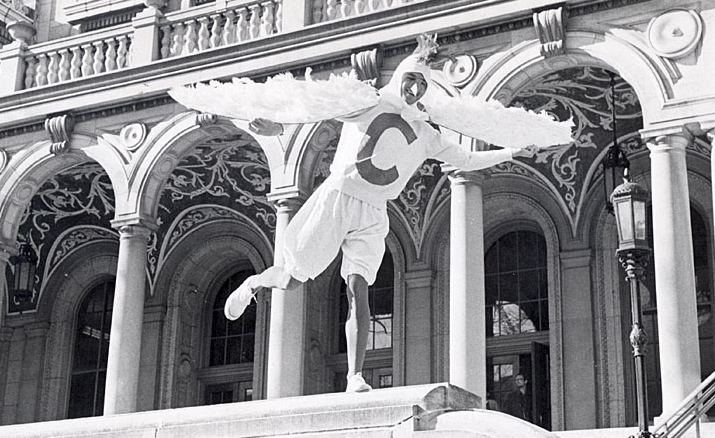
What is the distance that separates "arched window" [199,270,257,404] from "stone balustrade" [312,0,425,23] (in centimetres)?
584

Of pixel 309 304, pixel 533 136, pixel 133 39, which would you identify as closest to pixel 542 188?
pixel 309 304

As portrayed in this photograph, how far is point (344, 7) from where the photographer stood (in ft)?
54.7

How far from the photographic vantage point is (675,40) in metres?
14.3

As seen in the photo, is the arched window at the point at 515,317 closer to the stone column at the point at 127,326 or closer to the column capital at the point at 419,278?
the column capital at the point at 419,278

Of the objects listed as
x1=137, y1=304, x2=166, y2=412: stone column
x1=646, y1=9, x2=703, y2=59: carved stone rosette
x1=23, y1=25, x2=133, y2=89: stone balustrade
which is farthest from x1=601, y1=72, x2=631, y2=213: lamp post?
x1=137, y1=304, x2=166, y2=412: stone column

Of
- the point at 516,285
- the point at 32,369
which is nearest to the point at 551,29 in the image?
the point at 516,285

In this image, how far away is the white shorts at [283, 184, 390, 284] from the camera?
8.88 m

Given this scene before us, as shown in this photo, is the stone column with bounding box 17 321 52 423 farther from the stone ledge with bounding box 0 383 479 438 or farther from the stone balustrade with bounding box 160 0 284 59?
the stone ledge with bounding box 0 383 479 438

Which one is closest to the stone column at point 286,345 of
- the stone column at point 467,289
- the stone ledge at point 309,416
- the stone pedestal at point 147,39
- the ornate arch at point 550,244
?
the stone column at point 467,289

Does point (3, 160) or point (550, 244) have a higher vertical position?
point (3, 160)

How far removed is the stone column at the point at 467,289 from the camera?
14.4m

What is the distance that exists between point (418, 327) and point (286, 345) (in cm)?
377

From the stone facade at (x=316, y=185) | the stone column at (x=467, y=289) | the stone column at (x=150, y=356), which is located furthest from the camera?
the stone column at (x=150, y=356)

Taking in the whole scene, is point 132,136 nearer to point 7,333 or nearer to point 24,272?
point 24,272
